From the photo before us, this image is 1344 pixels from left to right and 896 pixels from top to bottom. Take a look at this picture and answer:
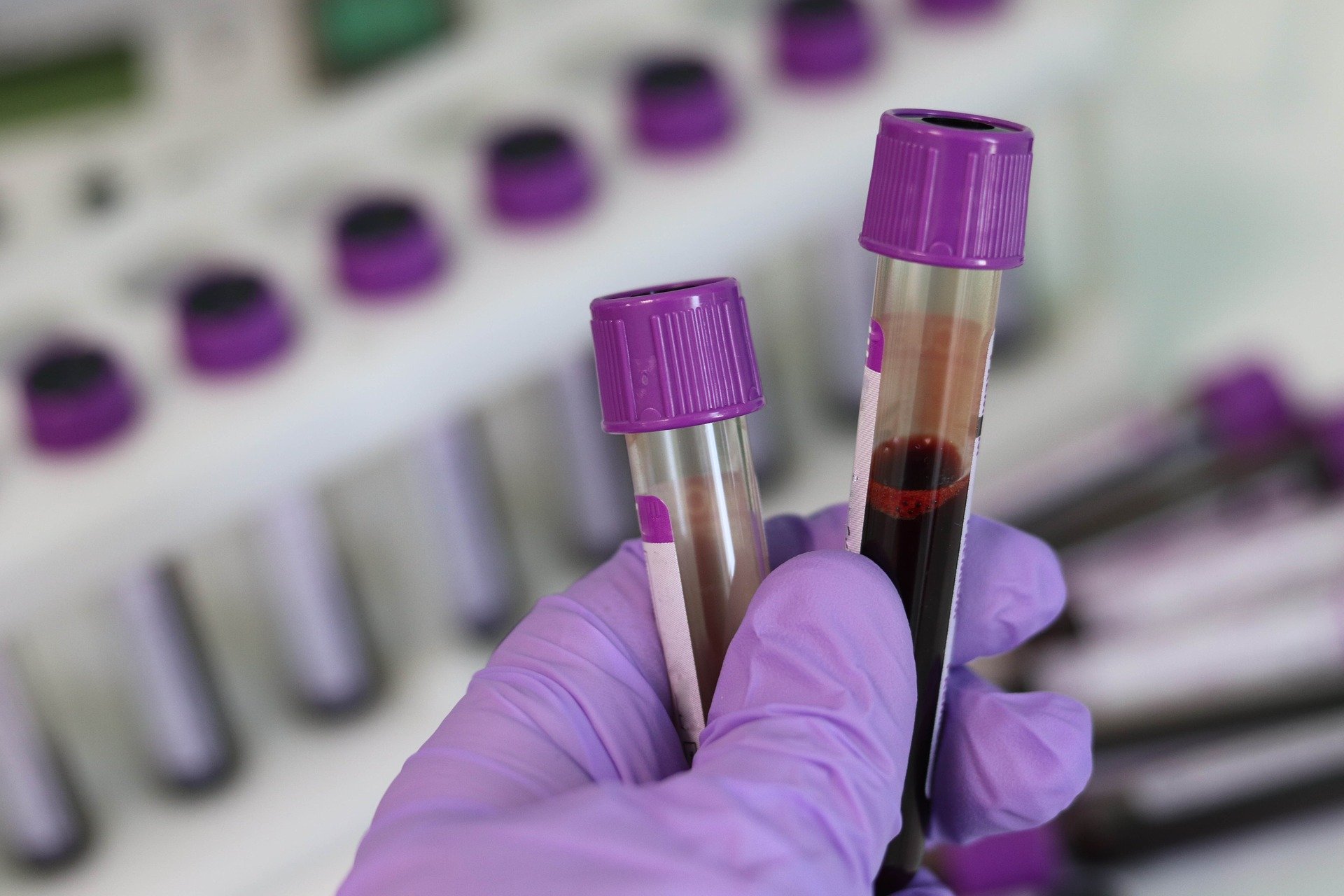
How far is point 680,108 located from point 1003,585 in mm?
388

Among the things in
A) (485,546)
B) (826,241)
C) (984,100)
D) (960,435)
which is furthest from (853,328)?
(960,435)

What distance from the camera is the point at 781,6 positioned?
2.65 ft

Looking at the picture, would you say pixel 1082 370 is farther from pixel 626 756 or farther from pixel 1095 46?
pixel 626 756

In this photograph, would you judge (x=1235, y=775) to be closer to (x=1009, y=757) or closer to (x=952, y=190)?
(x=1009, y=757)

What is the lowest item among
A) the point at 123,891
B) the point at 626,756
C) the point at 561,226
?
the point at 123,891

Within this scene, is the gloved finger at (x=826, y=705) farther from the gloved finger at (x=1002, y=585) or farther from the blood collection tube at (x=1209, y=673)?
the blood collection tube at (x=1209, y=673)

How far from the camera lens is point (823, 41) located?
0.77 meters

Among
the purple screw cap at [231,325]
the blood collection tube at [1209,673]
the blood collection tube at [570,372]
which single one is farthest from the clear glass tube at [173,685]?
the blood collection tube at [1209,673]

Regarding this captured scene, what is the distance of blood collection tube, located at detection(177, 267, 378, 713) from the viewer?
2.11ft

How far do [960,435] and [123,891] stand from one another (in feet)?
1.68

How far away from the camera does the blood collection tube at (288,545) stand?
2.11ft

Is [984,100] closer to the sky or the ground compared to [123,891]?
closer to the sky

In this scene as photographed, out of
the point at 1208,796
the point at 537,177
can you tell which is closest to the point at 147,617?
the point at 537,177

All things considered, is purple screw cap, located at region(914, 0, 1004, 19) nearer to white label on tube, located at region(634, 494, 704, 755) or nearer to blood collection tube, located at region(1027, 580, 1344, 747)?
blood collection tube, located at region(1027, 580, 1344, 747)
